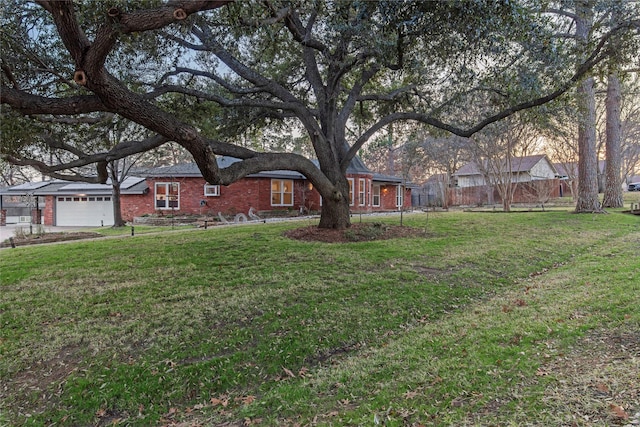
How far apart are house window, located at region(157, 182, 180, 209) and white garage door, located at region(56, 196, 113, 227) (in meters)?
4.75

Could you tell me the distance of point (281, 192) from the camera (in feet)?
69.3

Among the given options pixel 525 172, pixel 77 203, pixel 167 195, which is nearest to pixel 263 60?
pixel 167 195

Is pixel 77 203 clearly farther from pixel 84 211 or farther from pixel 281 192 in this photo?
pixel 281 192

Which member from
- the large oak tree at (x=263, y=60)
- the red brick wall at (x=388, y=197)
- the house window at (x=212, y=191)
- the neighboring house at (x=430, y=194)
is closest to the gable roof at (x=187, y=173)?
the house window at (x=212, y=191)

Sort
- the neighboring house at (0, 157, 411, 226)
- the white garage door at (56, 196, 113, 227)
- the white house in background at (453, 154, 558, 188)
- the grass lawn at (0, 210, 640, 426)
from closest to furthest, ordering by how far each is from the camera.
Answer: the grass lawn at (0, 210, 640, 426)
the neighboring house at (0, 157, 411, 226)
the white garage door at (56, 196, 113, 227)
the white house in background at (453, 154, 558, 188)

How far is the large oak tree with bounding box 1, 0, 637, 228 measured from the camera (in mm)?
5062

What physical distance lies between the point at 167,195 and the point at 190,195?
1480 millimetres

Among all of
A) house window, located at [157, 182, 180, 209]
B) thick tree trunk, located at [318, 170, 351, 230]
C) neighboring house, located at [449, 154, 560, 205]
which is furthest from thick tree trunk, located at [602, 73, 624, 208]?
house window, located at [157, 182, 180, 209]

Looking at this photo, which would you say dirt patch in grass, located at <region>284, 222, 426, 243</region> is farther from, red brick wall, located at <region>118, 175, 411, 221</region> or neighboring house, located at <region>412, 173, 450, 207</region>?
neighboring house, located at <region>412, 173, 450, 207</region>

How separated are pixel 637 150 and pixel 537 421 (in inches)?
1416

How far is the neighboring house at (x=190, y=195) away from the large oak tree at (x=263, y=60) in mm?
8465

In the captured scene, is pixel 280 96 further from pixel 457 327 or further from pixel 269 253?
pixel 457 327

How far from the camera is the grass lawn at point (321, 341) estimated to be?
3039 millimetres

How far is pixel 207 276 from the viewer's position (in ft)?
21.7
